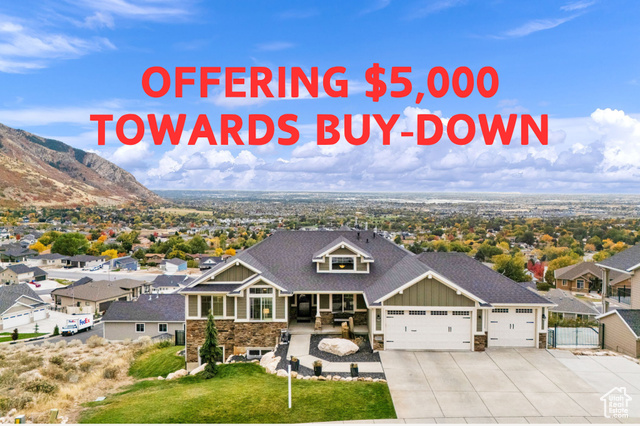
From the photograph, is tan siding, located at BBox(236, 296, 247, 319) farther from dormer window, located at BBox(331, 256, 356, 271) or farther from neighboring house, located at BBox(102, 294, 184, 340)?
neighboring house, located at BBox(102, 294, 184, 340)

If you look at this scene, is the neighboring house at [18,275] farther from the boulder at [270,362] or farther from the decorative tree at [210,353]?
the boulder at [270,362]

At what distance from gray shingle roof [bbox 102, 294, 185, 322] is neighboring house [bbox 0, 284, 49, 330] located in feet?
58.3

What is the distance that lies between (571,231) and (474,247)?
49444 millimetres

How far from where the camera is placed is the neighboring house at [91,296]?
185ft

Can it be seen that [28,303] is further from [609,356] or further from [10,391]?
[609,356]

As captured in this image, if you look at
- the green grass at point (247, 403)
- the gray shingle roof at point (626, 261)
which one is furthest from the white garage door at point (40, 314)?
the gray shingle roof at point (626, 261)

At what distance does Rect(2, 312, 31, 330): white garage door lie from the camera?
4878 cm

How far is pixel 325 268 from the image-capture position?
25172mm

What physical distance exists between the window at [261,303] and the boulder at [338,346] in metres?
3.65

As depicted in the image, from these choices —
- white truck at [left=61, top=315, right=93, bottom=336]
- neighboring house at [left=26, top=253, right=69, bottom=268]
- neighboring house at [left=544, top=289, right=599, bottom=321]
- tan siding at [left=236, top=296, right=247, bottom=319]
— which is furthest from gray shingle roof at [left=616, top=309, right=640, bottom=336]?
neighboring house at [left=26, top=253, right=69, bottom=268]

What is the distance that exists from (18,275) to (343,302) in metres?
74.2

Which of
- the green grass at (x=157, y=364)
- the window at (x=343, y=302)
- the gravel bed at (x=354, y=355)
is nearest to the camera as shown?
the gravel bed at (x=354, y=355)

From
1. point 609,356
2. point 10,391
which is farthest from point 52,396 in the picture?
point 609,356

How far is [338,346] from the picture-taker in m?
19.4
